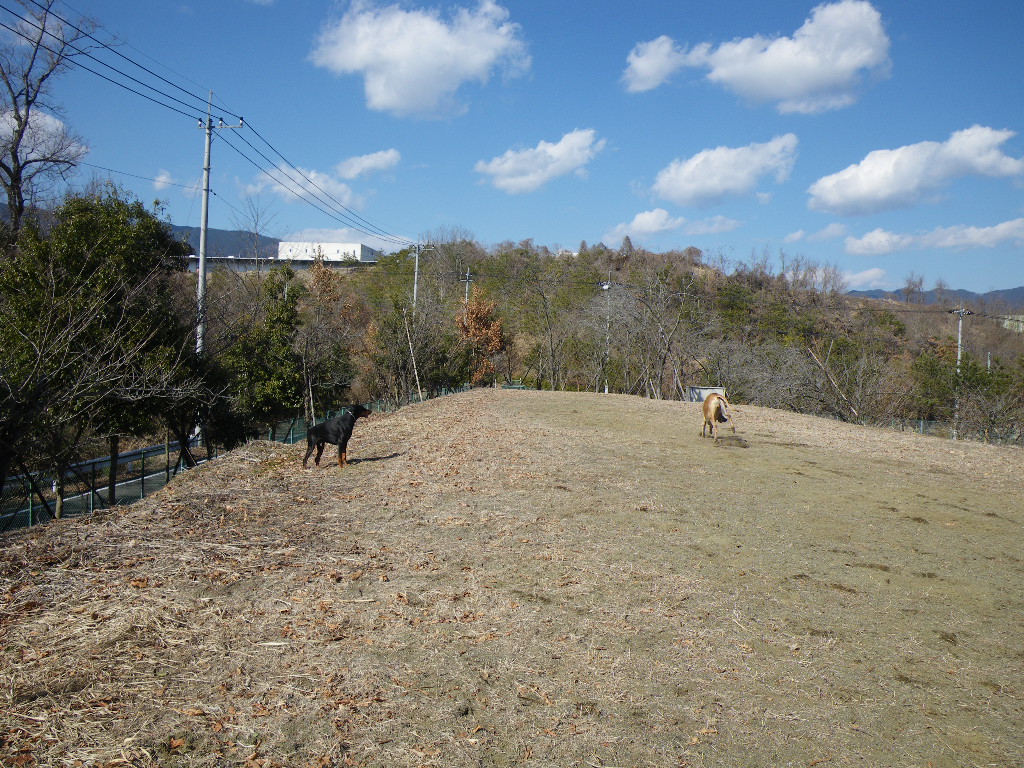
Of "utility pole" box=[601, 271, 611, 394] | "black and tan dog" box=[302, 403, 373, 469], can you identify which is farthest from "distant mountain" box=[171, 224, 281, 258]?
"black and tan dog" box=[302, 403, 373, 469]

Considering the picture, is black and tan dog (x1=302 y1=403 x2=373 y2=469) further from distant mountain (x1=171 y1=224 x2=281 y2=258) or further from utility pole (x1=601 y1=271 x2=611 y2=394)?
utility pole (x1=601 y1=271 x2=611 y2=394)

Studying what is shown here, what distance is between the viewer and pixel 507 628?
461cm

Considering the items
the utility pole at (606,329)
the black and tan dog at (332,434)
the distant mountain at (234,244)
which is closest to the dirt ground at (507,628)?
the black and tan dog at (332,434)

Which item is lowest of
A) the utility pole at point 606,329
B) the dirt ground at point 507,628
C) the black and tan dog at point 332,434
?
the dirt ground at point 507,628

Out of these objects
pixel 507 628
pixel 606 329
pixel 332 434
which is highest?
pixel 606 329

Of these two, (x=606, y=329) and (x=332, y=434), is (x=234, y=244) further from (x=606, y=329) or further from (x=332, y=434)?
(x=332, y=434)

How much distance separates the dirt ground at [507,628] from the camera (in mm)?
3355

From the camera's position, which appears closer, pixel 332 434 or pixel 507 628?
pixel 507 628

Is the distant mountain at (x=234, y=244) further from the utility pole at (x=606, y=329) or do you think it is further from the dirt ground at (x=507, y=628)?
the dirt ground at (x=507, y=628)

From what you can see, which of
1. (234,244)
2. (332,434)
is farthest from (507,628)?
(234,244)

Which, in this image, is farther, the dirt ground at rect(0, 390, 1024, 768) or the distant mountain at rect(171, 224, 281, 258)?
the distant mountain at rect(171, 224, 281, 258)

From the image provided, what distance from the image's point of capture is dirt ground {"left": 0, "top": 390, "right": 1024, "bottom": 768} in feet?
11.0

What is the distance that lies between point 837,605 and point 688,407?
1479cm

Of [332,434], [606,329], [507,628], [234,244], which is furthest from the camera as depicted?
[606,329]
